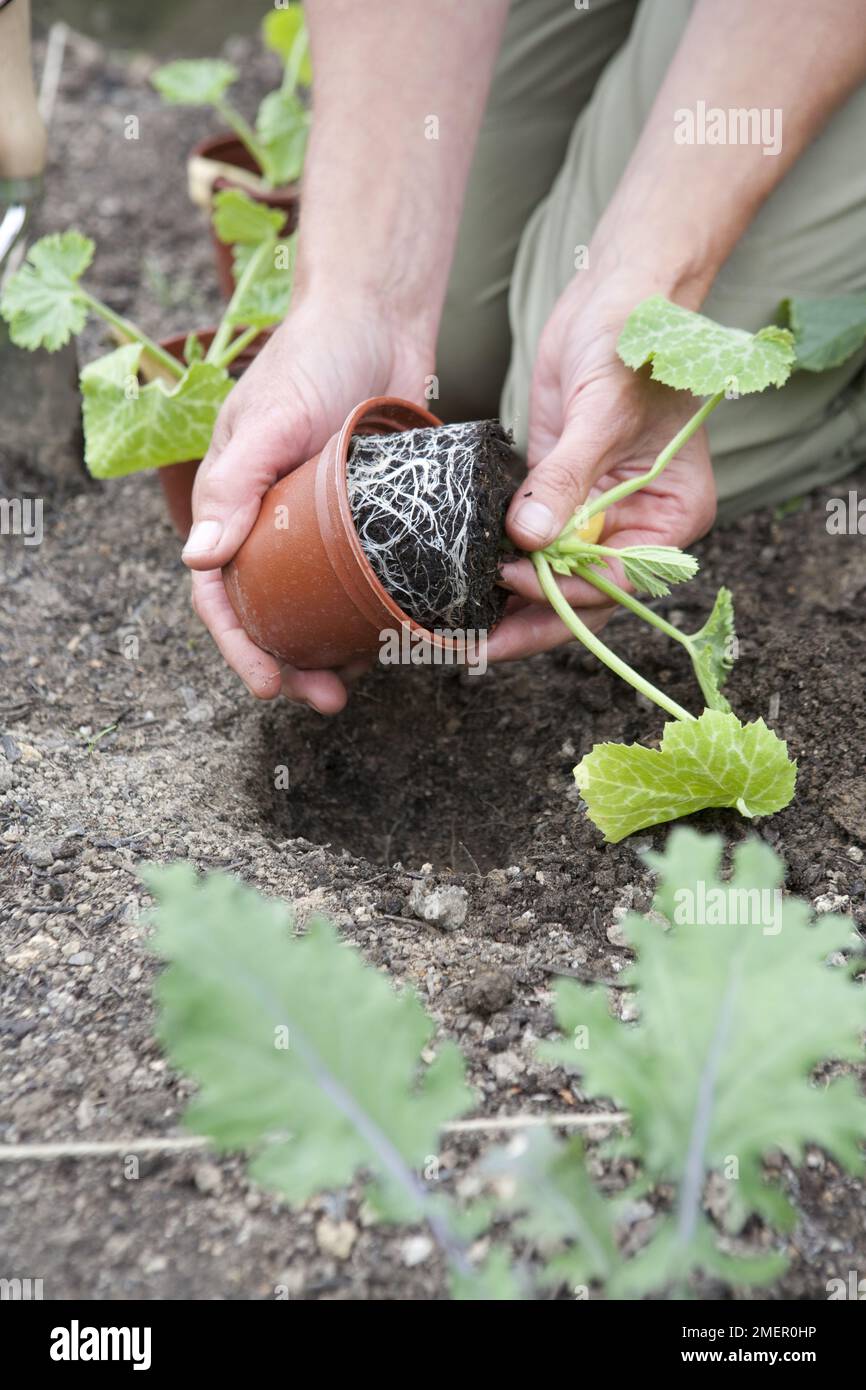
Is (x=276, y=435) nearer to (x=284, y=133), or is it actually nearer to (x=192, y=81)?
(x=284, y=133)

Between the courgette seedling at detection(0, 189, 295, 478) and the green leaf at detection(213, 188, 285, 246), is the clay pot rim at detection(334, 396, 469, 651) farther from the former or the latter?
the green leaf at detection(213, 188, 285, 246)

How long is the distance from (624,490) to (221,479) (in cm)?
60

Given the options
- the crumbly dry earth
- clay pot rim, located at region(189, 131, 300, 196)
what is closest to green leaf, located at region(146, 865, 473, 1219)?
the crumbly dry earth

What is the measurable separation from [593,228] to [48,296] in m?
1.12

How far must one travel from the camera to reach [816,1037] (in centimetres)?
97

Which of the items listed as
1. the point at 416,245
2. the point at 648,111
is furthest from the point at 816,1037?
the point at 648,111

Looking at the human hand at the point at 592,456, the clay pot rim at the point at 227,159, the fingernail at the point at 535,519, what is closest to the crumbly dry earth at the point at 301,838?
the human hand at the point at 592,456

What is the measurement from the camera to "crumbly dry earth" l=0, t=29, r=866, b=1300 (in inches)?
46.7

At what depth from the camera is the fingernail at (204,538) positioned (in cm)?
173

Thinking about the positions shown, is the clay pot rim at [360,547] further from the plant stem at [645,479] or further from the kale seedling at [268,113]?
the kale seedling at [268,113]

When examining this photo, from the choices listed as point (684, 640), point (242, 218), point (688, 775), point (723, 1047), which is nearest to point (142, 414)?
point (242, 218)

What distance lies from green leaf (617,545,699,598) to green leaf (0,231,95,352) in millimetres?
1152

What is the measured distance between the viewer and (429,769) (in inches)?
82.0

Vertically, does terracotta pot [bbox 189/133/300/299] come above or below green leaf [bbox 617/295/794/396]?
above
